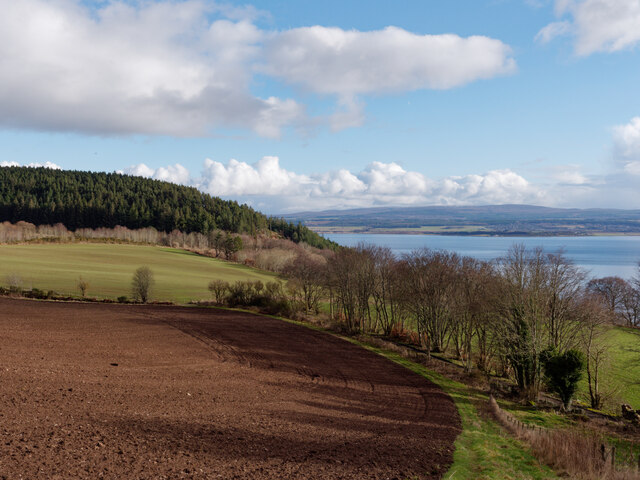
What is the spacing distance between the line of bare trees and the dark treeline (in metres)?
112

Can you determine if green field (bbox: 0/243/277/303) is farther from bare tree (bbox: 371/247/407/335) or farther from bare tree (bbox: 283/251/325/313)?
bare tree (bbox: 371/247/407/335)

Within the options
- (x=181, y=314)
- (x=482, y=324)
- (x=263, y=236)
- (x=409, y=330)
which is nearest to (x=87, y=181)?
(x=263, y=236)

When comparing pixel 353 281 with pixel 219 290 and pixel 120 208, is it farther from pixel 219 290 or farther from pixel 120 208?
pixel 120 208

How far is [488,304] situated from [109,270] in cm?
6908

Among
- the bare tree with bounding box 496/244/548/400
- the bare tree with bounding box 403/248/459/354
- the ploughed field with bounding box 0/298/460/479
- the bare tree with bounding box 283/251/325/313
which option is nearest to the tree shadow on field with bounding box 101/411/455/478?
the ploughed field with bounding box 0/298/460/479

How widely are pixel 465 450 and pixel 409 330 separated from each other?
35.0 meters

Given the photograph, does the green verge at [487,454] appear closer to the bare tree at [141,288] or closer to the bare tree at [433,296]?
the bare tree at [433,296]

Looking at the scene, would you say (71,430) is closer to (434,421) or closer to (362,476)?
(362,476)

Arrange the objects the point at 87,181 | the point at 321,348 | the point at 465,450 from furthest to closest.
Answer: the point at 87,181, the point at 321,348, the point at 465,450

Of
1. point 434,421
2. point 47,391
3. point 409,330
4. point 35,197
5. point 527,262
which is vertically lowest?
point 409,330

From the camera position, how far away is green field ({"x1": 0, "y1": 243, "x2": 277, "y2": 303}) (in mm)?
57062

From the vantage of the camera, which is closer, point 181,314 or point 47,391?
point 47,391

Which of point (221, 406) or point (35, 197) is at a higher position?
point (35, 197)

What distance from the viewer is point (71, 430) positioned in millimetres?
11914
